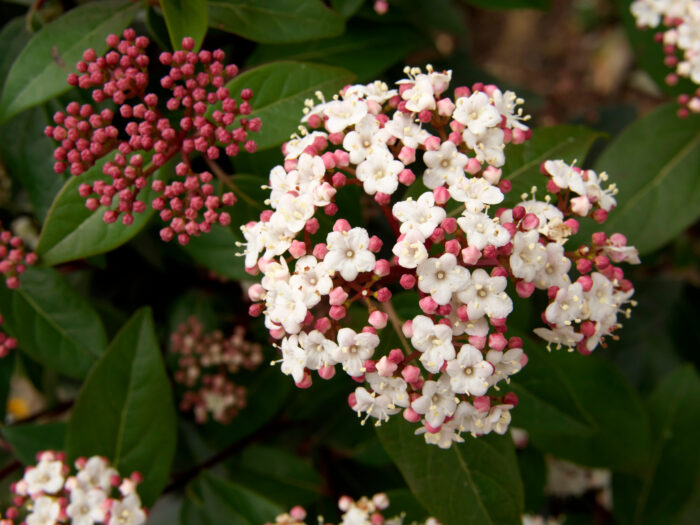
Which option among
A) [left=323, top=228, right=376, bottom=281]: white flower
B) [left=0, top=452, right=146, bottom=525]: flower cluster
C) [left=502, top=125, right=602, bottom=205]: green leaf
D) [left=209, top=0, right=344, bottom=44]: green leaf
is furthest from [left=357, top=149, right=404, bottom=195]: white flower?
[left=0, top=452, right=146, bottom=525]: flower cluster

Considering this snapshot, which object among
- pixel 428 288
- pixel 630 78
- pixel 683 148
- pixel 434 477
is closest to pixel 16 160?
pixel 428 288

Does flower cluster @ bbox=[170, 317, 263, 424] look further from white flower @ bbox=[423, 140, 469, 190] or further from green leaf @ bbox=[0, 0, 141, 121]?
white flower @ bbox=[423, 140, 469, 190]

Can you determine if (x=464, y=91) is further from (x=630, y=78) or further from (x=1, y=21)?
(x=630, y=78)

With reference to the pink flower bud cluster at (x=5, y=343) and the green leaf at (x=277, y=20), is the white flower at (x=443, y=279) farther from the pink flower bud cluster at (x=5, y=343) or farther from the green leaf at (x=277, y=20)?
the pink flower bud cluster at (x=5, y=343)

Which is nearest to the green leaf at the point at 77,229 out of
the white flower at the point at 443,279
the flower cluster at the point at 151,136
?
the flower cluster at the point at 151,136

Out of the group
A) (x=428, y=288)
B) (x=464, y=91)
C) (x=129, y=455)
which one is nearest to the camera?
(x=428, y=288)

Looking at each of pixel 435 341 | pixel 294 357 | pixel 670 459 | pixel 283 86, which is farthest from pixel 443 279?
pixel 670 459
